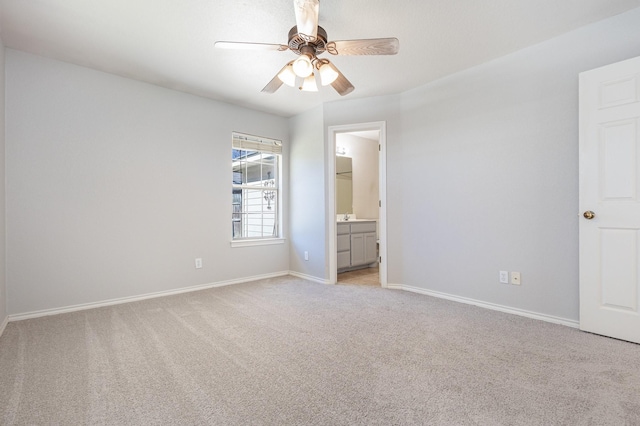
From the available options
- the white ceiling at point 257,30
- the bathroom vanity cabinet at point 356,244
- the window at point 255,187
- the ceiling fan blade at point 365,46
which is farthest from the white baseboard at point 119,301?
the ceiling fan blade at point 365,46

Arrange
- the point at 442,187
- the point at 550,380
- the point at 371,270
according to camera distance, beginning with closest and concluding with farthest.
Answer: the point at 550,380, the point at 442,187, the point at 371,270

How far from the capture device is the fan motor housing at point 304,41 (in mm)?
1986

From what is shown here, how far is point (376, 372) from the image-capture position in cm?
181

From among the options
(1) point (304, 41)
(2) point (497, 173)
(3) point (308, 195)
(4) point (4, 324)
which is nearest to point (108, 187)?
(4) point (4, 324)

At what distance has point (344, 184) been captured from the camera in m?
5.66

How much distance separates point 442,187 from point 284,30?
224 cm

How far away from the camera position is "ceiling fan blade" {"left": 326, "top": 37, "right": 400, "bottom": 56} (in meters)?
1.96

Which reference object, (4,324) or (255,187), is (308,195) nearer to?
(255,187)

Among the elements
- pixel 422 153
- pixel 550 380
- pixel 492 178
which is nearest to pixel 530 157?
pixel 492 178

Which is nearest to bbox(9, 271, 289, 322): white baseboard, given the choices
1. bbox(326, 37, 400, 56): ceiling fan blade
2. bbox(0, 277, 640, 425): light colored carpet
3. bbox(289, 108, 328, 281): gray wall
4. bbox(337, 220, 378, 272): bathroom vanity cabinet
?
bbox(0, 277, 640, 425): light colored carpet

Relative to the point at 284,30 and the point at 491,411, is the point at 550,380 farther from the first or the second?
the point at 284,30

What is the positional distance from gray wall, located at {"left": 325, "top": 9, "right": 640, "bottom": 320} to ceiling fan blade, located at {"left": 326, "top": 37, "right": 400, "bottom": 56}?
155cm

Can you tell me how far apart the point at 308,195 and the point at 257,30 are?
2.38m

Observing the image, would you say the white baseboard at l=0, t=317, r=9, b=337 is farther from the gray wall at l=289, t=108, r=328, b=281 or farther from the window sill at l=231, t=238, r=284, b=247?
the gray wall at l=289, t=108, r=328, b=281
